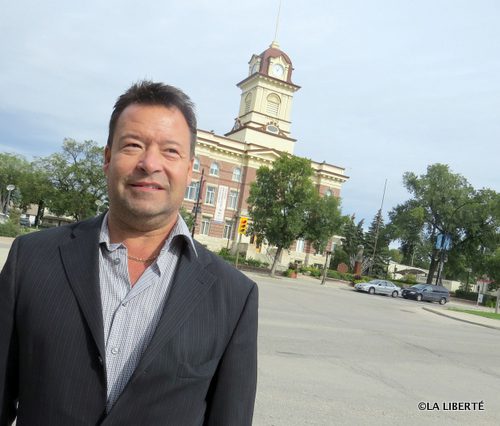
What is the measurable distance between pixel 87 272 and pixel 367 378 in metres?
6.63

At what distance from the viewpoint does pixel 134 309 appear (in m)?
1.85

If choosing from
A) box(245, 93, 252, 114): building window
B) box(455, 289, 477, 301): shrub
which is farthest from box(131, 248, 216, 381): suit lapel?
box(245, 93, 252, 114): building window

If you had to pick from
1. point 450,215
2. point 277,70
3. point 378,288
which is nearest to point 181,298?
point 378,288

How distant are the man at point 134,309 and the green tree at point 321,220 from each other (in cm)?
3854

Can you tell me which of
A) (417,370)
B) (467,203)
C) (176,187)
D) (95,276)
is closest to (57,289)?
(95,276)

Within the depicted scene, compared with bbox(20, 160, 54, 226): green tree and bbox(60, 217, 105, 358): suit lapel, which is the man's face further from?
bbox(20, 160, 54, 226): green tree

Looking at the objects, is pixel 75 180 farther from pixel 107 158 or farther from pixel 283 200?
pixel 107 158

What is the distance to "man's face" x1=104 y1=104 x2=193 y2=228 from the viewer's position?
6.14 feet

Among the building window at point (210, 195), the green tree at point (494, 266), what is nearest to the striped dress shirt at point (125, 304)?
the building window at point (210, 195)

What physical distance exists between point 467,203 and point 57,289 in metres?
58.3

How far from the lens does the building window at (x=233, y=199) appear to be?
187 ft

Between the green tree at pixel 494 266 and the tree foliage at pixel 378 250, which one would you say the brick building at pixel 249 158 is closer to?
the tree foliage at pixel 378 250

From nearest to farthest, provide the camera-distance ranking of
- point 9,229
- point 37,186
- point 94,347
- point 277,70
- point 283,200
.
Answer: point 94,347 → point 9,229 → point 283,200 → point 37,186 → point 277,70

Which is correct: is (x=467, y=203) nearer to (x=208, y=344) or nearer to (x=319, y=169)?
(x=319, y=169)
